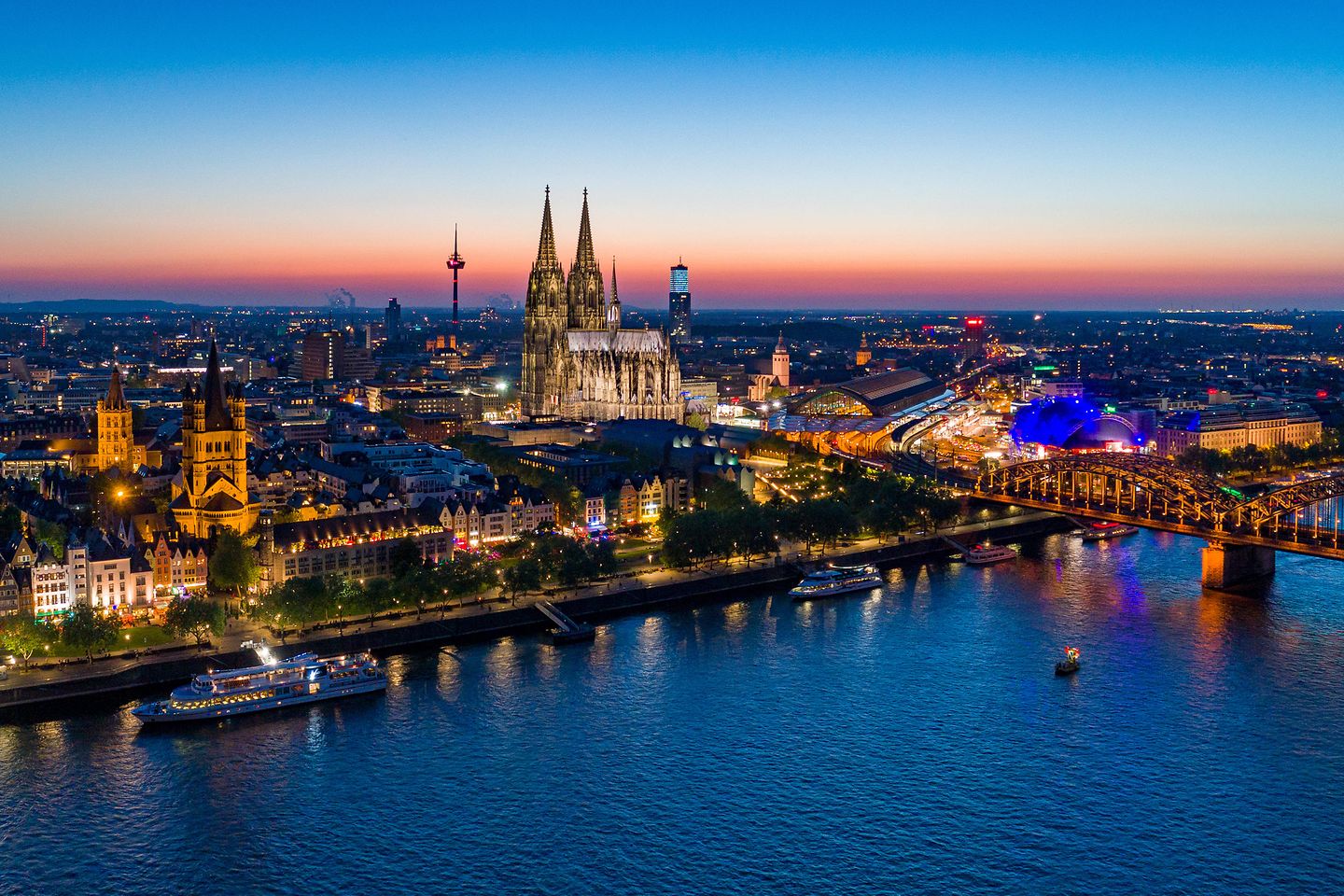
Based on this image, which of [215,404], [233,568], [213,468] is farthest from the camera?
[215,404]

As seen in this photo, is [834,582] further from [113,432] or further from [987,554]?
[113,432]

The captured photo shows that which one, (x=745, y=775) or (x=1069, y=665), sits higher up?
(x=1069, y=665)

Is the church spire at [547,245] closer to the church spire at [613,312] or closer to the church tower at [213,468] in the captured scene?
the church spire at [613,312]

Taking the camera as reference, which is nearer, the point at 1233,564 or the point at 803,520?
the point at 1233,564

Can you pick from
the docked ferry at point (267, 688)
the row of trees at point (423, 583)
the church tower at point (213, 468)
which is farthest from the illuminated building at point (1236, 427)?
the docked ferry at point (267, 688)

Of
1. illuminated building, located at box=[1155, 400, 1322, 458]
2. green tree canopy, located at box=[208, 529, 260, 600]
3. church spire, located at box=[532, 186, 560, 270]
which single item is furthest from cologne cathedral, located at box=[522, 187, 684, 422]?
green tree canopy, located at box=[208, 529, 260, 600]

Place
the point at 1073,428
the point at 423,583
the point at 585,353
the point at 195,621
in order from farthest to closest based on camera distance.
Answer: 1. the point at 585,353
2. the point at 1073,428
3. the point at 423,583
4. the point at 195,621

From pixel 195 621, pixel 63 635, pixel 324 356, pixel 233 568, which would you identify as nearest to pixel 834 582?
pixel 233 568

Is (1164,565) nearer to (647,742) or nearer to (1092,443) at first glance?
(647,742)
